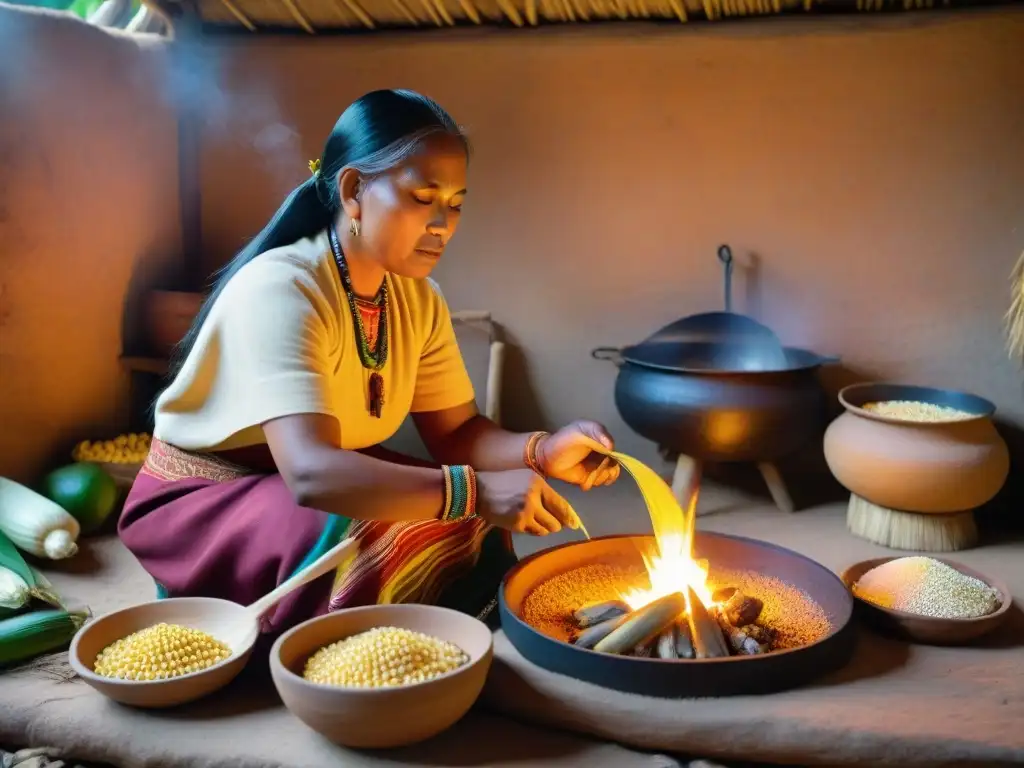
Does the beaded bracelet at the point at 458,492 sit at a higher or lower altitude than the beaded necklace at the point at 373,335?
lower

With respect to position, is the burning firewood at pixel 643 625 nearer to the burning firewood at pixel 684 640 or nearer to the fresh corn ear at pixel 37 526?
the burning firewood at pixel 684 640

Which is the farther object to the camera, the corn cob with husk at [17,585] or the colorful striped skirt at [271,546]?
the corn cob with husk at [17,585]

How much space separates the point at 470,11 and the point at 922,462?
2.25m

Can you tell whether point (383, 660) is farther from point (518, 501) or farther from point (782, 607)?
point (782, 607)

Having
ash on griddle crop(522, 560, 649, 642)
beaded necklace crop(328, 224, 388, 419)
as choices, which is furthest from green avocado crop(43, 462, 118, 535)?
ash on griddle crop(522, 560, 649, 642)

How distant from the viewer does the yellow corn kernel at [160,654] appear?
72.7 inches

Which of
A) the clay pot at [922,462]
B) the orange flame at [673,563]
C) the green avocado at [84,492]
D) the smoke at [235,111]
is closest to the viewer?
the orange flame at [673,563]

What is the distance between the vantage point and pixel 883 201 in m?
3.43

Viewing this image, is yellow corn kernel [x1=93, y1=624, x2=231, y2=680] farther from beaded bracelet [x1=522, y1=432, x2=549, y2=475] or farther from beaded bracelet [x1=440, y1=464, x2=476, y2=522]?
beaded bracelet [x1=522, y1=432, x2=549, y2=475]

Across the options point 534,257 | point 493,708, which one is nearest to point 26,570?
point 493,708

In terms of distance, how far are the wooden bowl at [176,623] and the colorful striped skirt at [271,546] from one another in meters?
0.06

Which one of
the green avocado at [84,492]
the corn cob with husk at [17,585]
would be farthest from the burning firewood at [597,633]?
the green avocado at [84,492]

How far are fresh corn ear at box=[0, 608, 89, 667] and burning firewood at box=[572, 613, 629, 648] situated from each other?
1.17 meters

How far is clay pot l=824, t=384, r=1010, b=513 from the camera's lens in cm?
292
